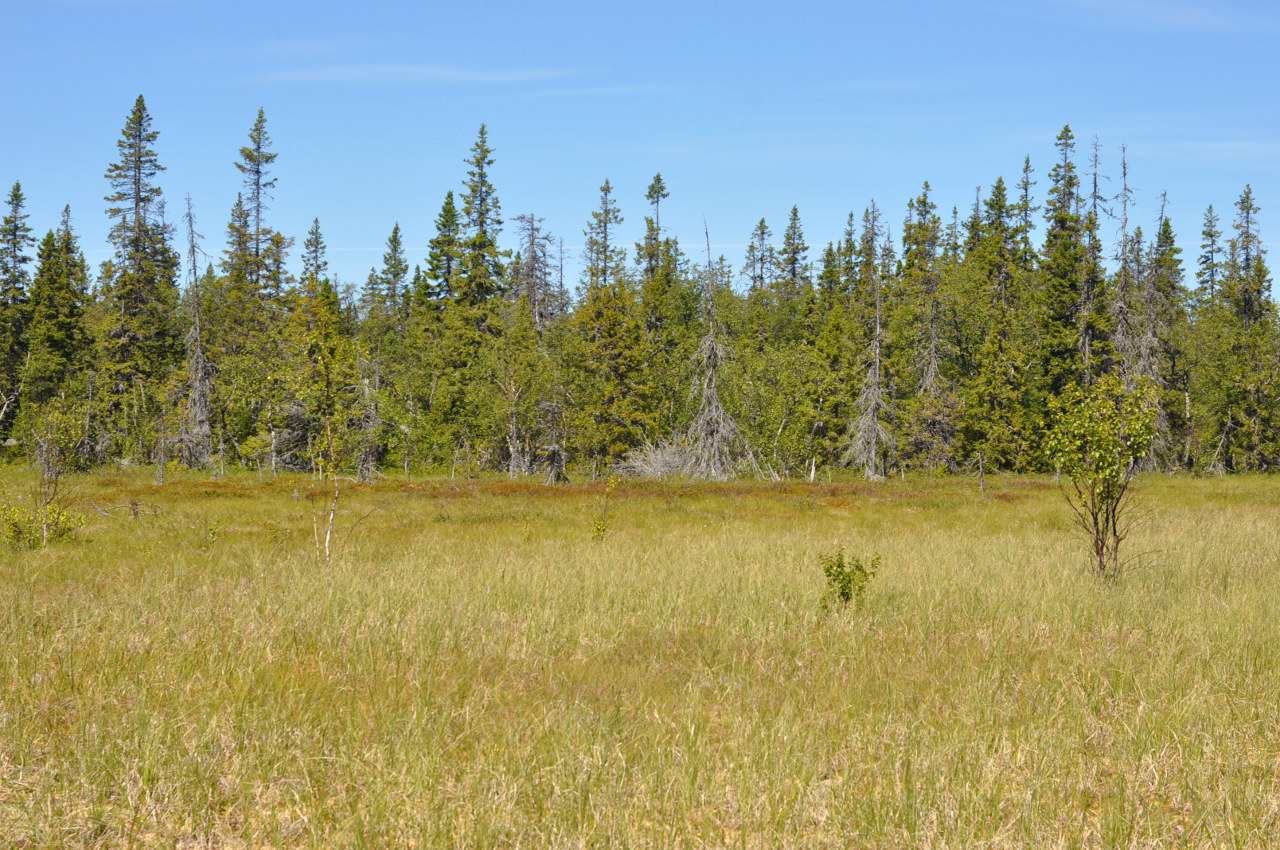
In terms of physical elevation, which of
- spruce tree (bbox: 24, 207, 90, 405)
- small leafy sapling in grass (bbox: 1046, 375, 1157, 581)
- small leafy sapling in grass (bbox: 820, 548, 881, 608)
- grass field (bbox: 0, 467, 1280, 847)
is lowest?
grass field (bbox: 0, 467, 1280, 847)

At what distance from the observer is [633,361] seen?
38500 millimetres

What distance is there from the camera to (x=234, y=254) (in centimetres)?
4731

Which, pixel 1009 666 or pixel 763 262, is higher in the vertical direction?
→ pixel 763 262

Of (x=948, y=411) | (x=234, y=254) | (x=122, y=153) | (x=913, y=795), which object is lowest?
(x=913, y=795)

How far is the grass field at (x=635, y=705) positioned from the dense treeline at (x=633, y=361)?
23.8 m

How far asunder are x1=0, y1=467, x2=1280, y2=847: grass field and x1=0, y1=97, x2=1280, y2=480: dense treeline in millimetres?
23790

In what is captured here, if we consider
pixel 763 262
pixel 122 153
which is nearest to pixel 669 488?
pixel 122 153

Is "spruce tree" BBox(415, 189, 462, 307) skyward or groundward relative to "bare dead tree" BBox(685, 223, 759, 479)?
skyward

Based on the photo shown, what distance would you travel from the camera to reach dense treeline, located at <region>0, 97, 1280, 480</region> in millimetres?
37812

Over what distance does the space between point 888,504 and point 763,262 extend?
51.9 meters

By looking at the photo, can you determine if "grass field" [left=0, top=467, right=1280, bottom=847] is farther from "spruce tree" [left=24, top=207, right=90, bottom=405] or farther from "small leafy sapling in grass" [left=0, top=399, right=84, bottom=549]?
"spruce tree" [left=24, top=207, right=90, bottom=405]

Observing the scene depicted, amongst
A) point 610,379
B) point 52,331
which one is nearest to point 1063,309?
point 610,379

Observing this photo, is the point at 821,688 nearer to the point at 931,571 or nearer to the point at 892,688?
the point at 892,688

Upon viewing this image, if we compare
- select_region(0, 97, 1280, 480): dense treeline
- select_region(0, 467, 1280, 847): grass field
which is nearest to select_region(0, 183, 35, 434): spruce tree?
select_region(0, 97, 1280, 480): dense treeline
